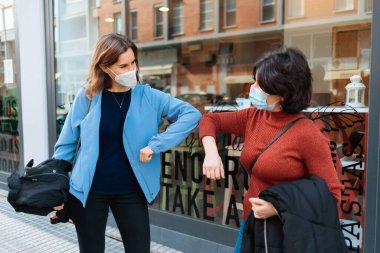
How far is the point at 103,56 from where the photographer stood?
182 cm

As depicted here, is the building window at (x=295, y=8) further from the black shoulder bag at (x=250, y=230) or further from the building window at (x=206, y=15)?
the black shoulder bag at (x=250, y=230)

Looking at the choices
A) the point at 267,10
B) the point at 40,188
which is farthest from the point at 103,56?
the point at 267,10

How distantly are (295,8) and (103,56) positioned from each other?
4461 millimetres

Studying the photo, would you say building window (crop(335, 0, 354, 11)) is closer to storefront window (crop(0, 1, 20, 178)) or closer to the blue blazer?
the blue blazer

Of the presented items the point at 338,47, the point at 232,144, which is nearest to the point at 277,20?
the point at 338,47

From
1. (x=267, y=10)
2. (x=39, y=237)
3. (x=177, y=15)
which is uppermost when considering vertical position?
(x=177, y=15)

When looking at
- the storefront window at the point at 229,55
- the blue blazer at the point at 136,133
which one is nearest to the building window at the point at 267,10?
the storefront window at the point at 229,55

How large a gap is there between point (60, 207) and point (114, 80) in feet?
2.46

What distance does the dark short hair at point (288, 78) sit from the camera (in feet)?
4.57

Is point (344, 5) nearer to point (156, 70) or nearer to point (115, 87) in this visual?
point (115, 87)

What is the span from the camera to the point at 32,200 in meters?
1.84

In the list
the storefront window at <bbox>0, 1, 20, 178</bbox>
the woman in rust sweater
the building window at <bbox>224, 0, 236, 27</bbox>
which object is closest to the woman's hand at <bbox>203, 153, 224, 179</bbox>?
the woman in rust sweater

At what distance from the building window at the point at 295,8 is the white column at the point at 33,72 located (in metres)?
3.54

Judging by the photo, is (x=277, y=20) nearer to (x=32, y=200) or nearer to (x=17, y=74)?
(x=17, y=74)
